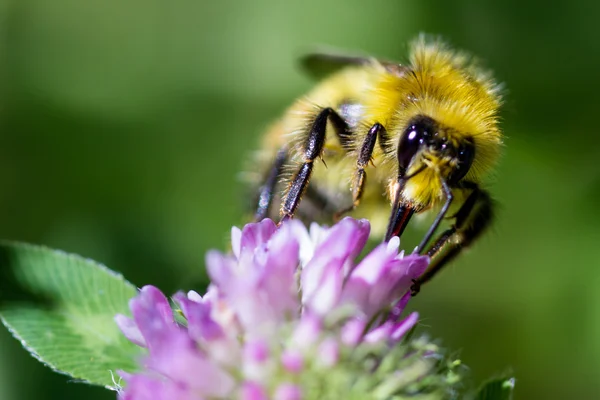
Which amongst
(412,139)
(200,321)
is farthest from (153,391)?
(412,139)

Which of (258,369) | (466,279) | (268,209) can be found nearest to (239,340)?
(258,369)

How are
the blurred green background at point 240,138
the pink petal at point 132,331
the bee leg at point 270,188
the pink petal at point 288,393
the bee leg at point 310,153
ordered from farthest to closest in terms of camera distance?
the blurred green background at point 240,138 < the bee leg at point 270,188 < the bee leg at point 310,153 < the pink petal at point 132,331 < the pink petal at point 288,393

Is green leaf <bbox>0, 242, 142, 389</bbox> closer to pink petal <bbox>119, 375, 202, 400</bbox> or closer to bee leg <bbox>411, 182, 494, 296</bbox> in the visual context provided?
pink petal <bbox>119, 375, 202, 400</bbox>

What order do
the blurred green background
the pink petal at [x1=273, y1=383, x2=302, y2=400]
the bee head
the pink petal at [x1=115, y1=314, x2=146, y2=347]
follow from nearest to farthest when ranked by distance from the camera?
the pink petal at [x1=273, y1=383, x2=302, y2=400] → the pink petal at [x1=115, y1=314, x2=146, y2=347] → the bee head → the blurred green background

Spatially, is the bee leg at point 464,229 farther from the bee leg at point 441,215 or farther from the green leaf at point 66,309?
the green leaf at point 66,309

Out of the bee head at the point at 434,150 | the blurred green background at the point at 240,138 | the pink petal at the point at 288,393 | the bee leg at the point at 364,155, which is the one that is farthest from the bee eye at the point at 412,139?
the blurred green background at the point at 240,138

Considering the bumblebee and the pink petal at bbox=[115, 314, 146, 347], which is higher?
the bumblebee

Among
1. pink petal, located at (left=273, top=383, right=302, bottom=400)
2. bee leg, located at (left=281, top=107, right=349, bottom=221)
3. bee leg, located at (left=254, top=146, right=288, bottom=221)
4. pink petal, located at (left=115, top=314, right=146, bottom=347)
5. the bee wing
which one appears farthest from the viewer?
the bee wing

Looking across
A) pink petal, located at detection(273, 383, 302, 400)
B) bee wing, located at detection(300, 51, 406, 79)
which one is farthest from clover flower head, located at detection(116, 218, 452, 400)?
bee wing, located at detection(300, 51, 406, 79)
